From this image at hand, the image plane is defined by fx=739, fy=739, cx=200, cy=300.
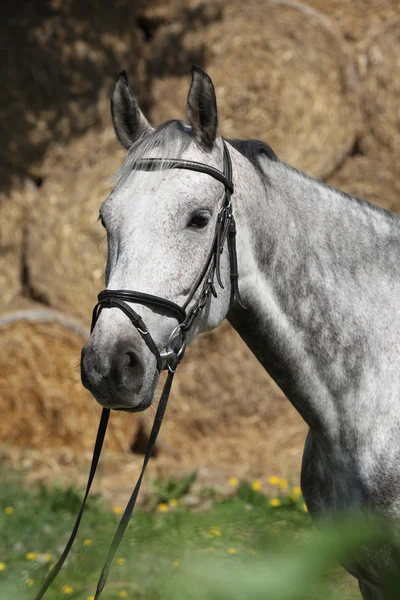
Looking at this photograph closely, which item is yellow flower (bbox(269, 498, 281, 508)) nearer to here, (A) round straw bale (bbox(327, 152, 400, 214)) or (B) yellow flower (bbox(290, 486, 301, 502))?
(B) yellow flower (bbox(290, 486, 301, 502))

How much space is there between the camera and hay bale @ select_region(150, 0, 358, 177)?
5.44 metres

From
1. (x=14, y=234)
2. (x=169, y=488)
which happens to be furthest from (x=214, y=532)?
(x=14, y=234)

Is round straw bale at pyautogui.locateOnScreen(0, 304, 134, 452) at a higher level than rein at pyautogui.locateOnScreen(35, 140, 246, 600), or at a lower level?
higher

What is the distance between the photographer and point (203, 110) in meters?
2.19

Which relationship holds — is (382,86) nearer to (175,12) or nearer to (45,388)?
(175,12)

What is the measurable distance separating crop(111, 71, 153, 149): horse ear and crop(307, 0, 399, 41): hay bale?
3.72 m

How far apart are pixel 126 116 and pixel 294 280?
76cm

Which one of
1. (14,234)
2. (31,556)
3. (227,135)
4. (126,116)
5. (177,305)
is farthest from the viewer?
(14,234)

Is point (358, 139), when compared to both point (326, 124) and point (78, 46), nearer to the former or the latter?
point (326, 124)

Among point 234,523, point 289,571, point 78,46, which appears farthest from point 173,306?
point 78,46

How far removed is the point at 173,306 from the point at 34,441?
3.69 metres

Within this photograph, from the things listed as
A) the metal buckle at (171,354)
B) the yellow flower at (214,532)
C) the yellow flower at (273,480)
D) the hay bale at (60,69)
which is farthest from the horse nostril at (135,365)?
the hay bale at (60,69)

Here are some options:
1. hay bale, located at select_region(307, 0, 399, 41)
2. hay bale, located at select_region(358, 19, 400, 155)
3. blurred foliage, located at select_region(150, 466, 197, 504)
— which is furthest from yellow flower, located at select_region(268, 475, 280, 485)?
hay bale, located at select_region(307, 0, 399, 41)

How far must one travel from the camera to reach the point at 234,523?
74 cm
